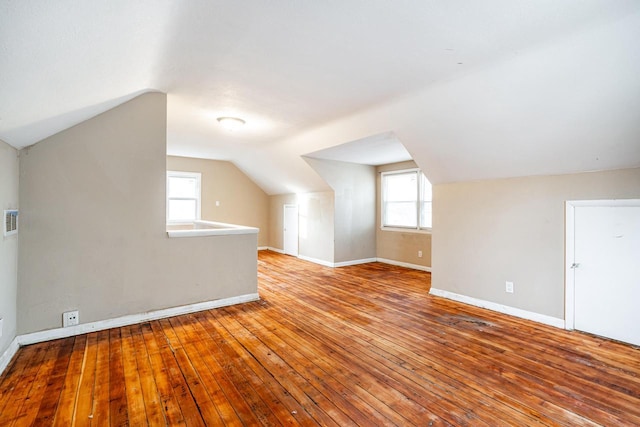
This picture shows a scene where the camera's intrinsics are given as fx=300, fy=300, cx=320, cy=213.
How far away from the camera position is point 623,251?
9.45ft

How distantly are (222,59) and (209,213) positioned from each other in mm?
5948

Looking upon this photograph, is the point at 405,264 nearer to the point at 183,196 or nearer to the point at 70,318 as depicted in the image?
the point at 70,318

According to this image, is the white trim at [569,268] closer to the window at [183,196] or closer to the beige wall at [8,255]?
the beige wall at [8,255]

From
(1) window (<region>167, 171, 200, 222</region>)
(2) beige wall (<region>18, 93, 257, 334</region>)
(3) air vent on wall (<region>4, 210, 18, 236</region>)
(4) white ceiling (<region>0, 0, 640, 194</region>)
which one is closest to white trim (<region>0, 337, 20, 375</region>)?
(2) beige wall (<region>18, 93, 257, 334</region>)

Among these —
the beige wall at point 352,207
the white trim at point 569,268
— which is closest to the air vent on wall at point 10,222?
the beige wall at point 352,207

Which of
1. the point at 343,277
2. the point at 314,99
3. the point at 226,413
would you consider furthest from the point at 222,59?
the point at 343,277

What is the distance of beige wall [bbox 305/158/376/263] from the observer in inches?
250

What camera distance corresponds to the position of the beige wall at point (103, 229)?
2789 millimetres

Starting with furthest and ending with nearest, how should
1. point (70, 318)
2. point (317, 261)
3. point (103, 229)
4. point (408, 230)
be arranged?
point (317, 261) < point (408, 230) < point (103, 229) < point (70, 318)

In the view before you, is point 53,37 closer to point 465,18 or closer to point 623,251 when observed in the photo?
point 465,18

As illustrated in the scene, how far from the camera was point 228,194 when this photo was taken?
8172mm

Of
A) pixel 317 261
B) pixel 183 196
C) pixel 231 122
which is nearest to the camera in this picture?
pixel 231 122

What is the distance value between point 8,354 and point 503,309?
493 centimetres

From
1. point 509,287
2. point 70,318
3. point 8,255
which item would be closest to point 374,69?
point 509,287
